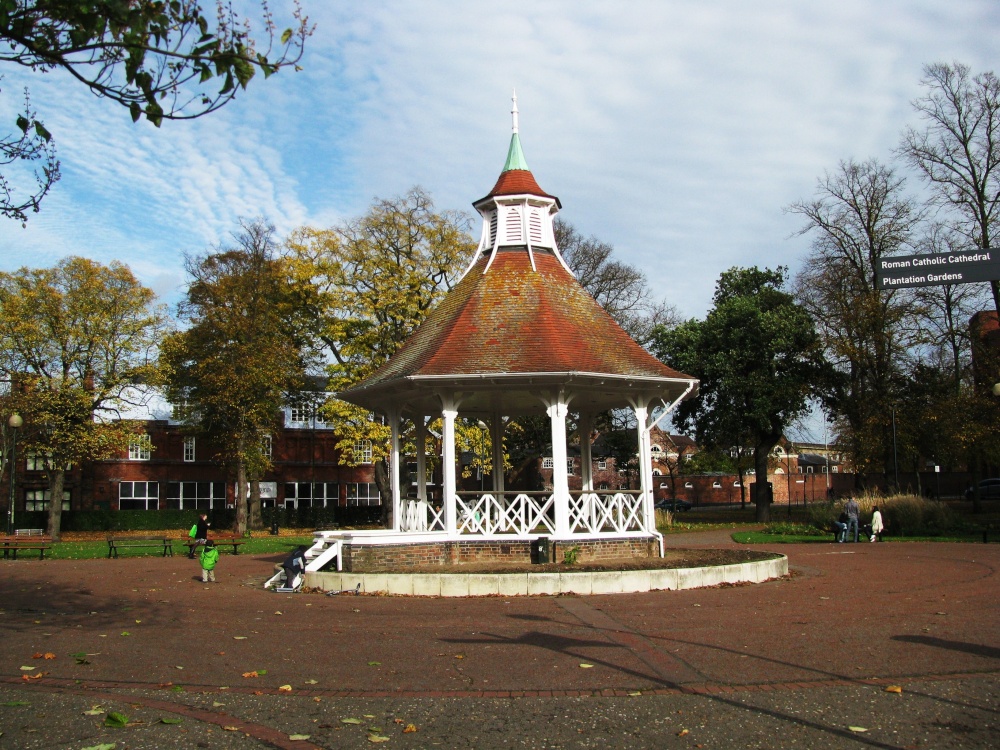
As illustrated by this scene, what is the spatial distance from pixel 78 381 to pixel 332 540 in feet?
102

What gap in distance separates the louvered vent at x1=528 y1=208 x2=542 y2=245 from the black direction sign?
10177 millimetres

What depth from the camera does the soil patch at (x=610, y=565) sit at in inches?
672

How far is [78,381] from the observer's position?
147ft

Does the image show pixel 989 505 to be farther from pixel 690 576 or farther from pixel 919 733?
pixel 919 733

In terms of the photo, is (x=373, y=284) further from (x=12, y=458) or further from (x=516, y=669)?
(x=516, y=669)

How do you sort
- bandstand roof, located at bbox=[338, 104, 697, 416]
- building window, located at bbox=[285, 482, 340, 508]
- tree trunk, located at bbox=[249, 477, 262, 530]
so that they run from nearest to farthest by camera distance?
bandstand roof, located at bbox=[338, 104, 697, 416] → tree trunk, located at bbox=[249, 477, 262, 530] → building window, located at bbox=[285, 482, 340, 508]

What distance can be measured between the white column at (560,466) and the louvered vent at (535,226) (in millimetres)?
5430

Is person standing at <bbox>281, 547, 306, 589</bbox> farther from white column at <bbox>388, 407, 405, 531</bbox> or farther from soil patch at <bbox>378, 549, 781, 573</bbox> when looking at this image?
white column at <bbox>388, 407, 405, 531</bbox>

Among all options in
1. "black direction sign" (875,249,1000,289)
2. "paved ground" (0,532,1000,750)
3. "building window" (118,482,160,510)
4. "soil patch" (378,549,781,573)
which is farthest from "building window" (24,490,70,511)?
"black direction sign" (875,249,1000,289)

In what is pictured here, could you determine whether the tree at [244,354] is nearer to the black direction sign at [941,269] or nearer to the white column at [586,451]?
the white column at [586,451]

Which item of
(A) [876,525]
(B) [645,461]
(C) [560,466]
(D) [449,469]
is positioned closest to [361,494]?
(A) [876,525]

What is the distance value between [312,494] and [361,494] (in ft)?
12.0

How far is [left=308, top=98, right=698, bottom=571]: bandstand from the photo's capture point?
1878 cm

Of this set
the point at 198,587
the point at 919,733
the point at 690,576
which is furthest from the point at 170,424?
the point at 919,733
